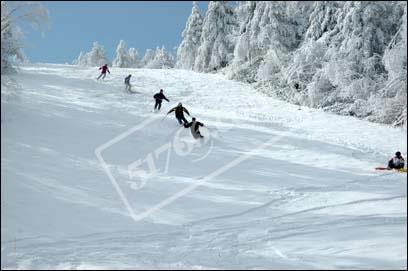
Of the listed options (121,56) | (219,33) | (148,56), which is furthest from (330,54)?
(148,56)

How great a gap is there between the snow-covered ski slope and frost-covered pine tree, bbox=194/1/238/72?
18.2 m

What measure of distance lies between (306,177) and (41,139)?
32.5ft

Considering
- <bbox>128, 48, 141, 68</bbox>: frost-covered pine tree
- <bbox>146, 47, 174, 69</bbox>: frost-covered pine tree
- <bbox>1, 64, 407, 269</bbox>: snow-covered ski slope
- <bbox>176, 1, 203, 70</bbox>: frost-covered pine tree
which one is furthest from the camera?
<bbox>128, 48, 141, 68</bbox>: frost-covered pine tree

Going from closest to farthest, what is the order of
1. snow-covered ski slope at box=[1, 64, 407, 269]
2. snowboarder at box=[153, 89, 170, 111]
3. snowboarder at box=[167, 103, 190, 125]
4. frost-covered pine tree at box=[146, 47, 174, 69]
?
snow-covered ski slope at box=[1, 64, 407, 269], snowboarder at box=[167, 103, 190, 125], snowboarder at box=[153, 89, 170, 111], frost-covered pine tree at box=[146, 47, 174, 69]

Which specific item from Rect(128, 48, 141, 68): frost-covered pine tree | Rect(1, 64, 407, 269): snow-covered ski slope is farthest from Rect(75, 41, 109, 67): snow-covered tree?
Rect(1, 64, 407, 269): snow-covered ski slope

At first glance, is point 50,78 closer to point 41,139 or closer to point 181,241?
point 41,139

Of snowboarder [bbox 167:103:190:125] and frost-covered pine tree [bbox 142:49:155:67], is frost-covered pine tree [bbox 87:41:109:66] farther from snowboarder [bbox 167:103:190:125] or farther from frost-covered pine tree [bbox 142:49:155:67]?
snowboarder [bbox 167:103:190:125]

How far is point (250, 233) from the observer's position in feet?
36.3

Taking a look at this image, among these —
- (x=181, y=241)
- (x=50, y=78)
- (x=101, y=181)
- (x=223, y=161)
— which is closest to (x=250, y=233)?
(x=181, y=241)

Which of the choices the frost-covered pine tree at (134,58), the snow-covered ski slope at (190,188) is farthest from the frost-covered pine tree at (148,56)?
the snow-covered ski slope at (190,188)

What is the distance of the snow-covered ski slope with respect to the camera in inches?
388

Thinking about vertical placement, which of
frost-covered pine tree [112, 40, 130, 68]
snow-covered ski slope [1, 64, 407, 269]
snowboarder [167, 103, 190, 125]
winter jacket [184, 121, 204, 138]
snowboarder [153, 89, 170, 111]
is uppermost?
frost-covered pine tree [112, 40, 130, 68]

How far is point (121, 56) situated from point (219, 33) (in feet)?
134

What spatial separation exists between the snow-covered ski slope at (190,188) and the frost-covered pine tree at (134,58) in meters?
61.2
